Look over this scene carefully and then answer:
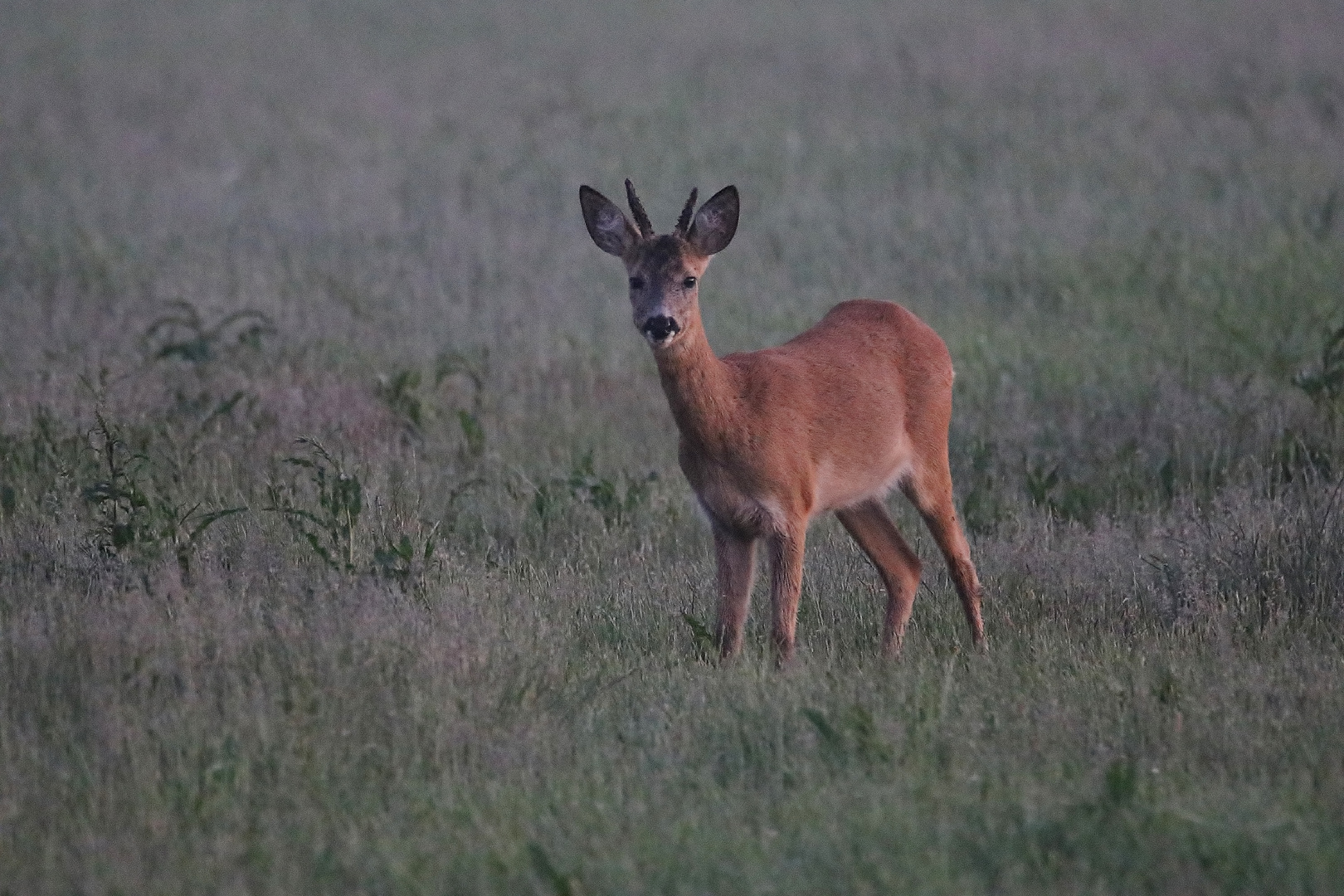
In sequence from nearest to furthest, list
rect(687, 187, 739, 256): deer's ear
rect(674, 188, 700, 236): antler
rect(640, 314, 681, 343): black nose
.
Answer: rect(640, 314, 681, 343): black nose
rect(674, 188, 700, 236): antler
rect(687, 187, 739, 256): deer's ear

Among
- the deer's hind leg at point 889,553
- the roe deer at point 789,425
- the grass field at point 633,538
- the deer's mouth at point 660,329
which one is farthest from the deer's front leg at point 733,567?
the deer's mouth at point 660,329

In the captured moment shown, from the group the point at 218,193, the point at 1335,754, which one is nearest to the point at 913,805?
the point at 1335,754

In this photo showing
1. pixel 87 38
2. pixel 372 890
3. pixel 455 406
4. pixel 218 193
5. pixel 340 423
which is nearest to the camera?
pixel 372 890

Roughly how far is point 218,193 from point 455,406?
9.70m

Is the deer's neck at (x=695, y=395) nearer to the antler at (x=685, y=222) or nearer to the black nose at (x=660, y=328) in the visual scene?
the black nose at (x=660, y=328)

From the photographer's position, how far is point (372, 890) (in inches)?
197

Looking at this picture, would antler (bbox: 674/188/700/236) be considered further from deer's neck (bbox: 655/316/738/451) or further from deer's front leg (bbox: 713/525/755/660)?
deer's front leg (bbox: 713/525/755/660)

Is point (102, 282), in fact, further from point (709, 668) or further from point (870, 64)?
point (870, 64)

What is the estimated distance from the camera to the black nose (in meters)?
7.14

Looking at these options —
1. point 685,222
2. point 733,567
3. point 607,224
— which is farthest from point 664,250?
point 733,567

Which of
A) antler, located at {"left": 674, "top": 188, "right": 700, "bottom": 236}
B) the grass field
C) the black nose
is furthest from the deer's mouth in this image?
the grass field

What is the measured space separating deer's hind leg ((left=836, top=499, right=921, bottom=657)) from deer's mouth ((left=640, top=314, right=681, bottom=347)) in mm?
1438

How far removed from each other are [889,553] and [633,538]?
130 cm

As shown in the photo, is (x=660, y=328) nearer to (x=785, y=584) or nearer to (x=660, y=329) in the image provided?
(x=660, y=329)
